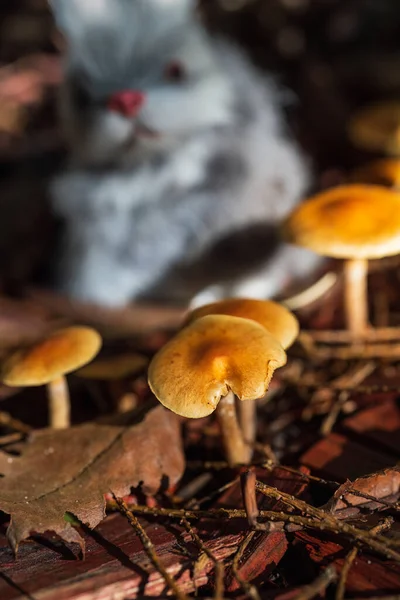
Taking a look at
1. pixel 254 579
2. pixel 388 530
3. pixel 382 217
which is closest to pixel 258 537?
pixel 254 579

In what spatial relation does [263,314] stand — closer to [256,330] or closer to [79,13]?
[256,330]

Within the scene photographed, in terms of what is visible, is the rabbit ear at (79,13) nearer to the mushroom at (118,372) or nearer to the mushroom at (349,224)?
the mushroom at (349,224)

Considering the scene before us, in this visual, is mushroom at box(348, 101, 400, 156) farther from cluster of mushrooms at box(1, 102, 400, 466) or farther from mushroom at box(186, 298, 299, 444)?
mushroom at box(186, 298, 299, 444)

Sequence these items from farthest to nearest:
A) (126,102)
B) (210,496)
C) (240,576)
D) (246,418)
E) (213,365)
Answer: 1. (126,102)
2. (246,418)
3. (210,496)
4. (213,365)
5. (240,576)

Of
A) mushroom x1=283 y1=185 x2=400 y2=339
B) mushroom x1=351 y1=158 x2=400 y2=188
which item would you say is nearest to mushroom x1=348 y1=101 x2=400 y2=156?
mushroom x1=351 y1=158 x2=400 y2=188

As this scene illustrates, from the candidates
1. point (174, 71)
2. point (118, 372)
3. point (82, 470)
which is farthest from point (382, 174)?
point (82, 470)

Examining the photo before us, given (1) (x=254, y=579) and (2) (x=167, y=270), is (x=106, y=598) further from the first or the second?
(2) (x=167, y=270)

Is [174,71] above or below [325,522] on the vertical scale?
above
